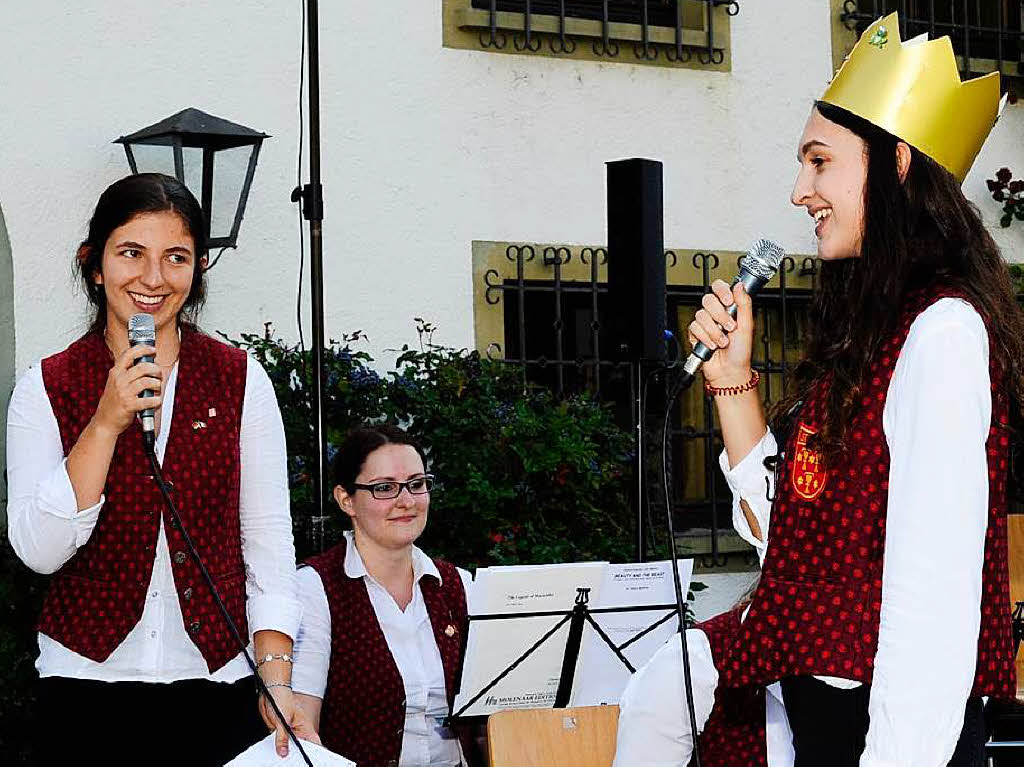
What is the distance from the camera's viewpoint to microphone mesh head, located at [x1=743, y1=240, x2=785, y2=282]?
8.89 feet

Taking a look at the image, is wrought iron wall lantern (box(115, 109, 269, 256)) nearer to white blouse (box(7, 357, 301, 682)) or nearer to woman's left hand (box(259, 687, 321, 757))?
white blouse (box(7, 357, 301, 682))

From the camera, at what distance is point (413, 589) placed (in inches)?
177

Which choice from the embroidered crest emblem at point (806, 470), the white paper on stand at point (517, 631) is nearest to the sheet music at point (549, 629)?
the white paper on stand at point (517, 631)

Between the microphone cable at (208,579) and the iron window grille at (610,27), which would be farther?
the iron window grille at (610,27)

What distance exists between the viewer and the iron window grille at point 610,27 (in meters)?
6.87

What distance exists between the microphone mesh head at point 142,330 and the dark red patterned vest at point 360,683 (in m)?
1.58

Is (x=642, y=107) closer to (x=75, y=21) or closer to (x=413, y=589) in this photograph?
(x=75, y=21)

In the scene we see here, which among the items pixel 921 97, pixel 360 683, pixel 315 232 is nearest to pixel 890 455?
pixel 921 97

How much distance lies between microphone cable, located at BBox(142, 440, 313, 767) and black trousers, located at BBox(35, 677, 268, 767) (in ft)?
0.35

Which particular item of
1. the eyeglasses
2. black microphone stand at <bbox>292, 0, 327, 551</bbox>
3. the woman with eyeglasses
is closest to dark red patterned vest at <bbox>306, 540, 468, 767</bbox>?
the woman with eyeglasses

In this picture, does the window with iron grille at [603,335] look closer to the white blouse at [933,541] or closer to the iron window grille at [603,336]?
the iron window grille at [603,336]

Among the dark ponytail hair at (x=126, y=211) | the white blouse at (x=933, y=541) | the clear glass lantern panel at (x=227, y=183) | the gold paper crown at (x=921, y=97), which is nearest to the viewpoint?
the white blouse at (x=933, y=541)

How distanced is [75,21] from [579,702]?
3.47 m

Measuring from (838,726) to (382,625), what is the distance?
214 centimetres
